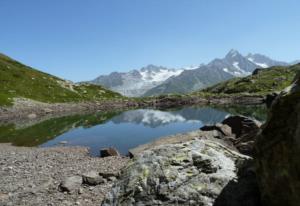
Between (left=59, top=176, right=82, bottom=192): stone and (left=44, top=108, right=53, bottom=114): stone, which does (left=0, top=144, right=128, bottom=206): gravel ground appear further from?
(left=44, top=108, right=53, bottom=114): stone

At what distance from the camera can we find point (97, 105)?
154m

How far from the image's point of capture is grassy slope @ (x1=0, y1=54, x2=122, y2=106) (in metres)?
149

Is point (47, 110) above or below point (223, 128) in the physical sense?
above

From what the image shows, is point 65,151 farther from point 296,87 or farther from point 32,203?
point 296,87

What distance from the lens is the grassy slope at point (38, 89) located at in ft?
488

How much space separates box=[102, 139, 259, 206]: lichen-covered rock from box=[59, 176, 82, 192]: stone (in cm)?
1177

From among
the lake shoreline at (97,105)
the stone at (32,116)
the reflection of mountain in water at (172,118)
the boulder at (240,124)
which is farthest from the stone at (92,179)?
the stone at (32,116)

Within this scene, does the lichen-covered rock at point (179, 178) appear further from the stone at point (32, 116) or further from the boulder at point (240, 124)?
the stone at point (32, 116)

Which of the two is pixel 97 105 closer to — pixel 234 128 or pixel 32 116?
pixel 32 116

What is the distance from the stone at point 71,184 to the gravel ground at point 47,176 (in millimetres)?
367

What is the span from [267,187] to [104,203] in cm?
637

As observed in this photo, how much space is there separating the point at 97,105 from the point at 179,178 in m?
142

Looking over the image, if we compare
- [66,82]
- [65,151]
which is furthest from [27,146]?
[66,82]

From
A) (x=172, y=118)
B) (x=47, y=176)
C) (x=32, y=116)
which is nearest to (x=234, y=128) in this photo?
(x=47, y=176)
